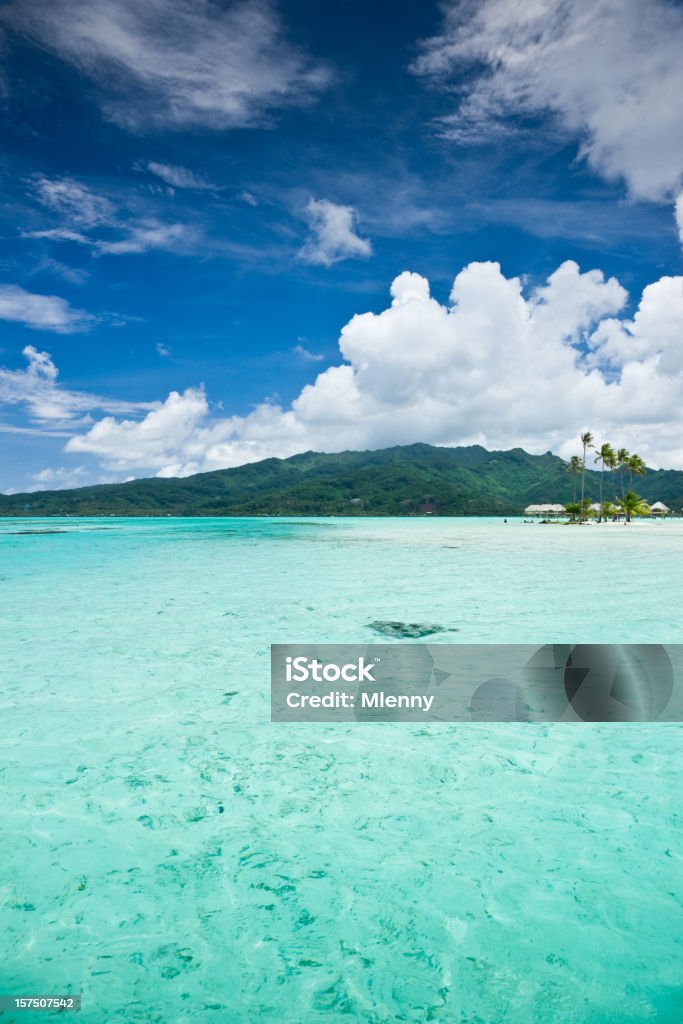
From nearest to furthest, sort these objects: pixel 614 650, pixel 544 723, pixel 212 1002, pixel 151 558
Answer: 1. pixel 212 1002
2. pixel 544 723
3. pixel 614 650
4. pixel 151 558

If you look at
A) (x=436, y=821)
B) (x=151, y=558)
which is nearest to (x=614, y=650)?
(x=436, y=821)

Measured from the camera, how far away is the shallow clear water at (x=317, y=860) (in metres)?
3.65

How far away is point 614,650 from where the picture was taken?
1177cm

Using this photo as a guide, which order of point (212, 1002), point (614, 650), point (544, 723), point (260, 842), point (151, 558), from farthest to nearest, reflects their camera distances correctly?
point (151, 558) < point (614, 650) < point (544, 723) < point (260, 842) < point (212, 1002)

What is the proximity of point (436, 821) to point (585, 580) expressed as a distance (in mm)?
19921

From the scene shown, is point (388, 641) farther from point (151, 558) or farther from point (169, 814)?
point (151, 558)

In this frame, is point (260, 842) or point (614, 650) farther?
point (614, 650)

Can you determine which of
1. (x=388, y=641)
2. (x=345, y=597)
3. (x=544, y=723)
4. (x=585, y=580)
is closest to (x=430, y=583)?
(x=345, y=597)

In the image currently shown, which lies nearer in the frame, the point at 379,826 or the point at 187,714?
the point at 379,826

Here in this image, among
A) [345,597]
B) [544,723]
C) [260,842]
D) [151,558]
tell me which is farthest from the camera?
[151,558]

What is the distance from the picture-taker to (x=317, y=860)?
196 inches

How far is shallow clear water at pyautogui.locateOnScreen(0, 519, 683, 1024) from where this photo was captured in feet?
12.0

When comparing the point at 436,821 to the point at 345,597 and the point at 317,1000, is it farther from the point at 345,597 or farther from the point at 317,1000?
the point at 345,597

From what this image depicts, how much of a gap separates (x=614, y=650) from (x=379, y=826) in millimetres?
8411
